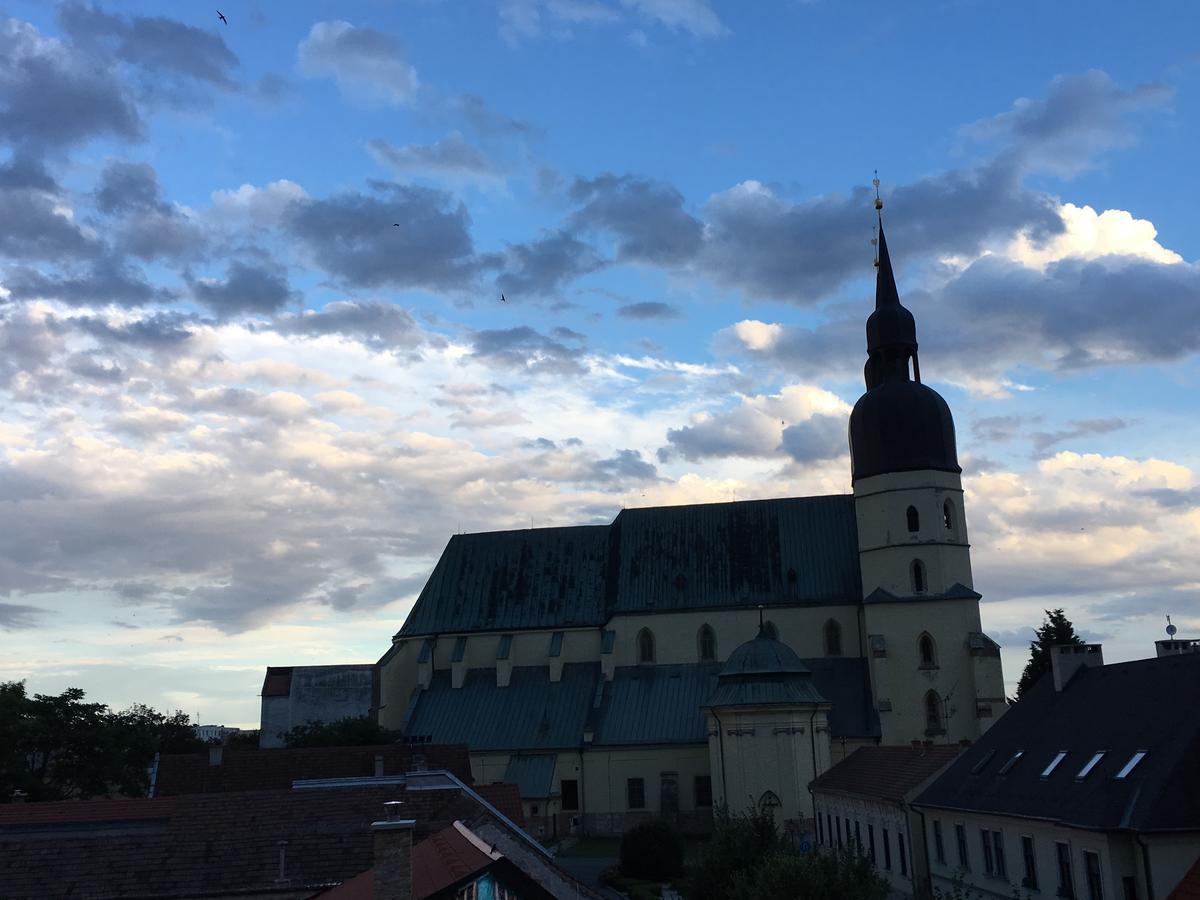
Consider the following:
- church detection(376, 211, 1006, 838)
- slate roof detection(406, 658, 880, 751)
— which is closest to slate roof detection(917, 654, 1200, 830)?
church detection(376, 211, 1006, 838)

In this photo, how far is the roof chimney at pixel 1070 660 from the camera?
37.2 metres

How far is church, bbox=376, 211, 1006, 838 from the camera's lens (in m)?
60.7

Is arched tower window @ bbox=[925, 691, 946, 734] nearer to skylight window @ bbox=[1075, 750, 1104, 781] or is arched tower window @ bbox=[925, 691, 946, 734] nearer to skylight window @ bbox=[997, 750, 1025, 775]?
skylight window @ bbox=[997, 750, 1025, 775]

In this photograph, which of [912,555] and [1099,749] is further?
[912,555]

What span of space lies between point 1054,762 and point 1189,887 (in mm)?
7434

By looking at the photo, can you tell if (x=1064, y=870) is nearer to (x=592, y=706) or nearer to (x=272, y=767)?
(x=272, y=767)

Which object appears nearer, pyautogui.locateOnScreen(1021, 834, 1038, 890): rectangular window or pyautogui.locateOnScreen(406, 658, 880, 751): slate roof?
pyautogui.locateOnScreen(1021, 834, 1038, 890): rectangular window

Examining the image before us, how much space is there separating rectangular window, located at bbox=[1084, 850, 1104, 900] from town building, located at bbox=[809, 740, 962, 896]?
817 cm

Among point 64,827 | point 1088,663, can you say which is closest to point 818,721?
point 1088,663

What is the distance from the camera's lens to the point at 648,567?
236 feet

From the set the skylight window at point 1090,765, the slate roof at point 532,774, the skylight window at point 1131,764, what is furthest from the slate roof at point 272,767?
the skylight window at point 1131,764

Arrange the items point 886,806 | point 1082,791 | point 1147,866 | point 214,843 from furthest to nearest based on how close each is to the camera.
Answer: point 886,806, point 1082,791, point 214,843, point 1147,866

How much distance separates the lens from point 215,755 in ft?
178

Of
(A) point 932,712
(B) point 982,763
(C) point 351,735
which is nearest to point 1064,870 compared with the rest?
(B) point 982,763
